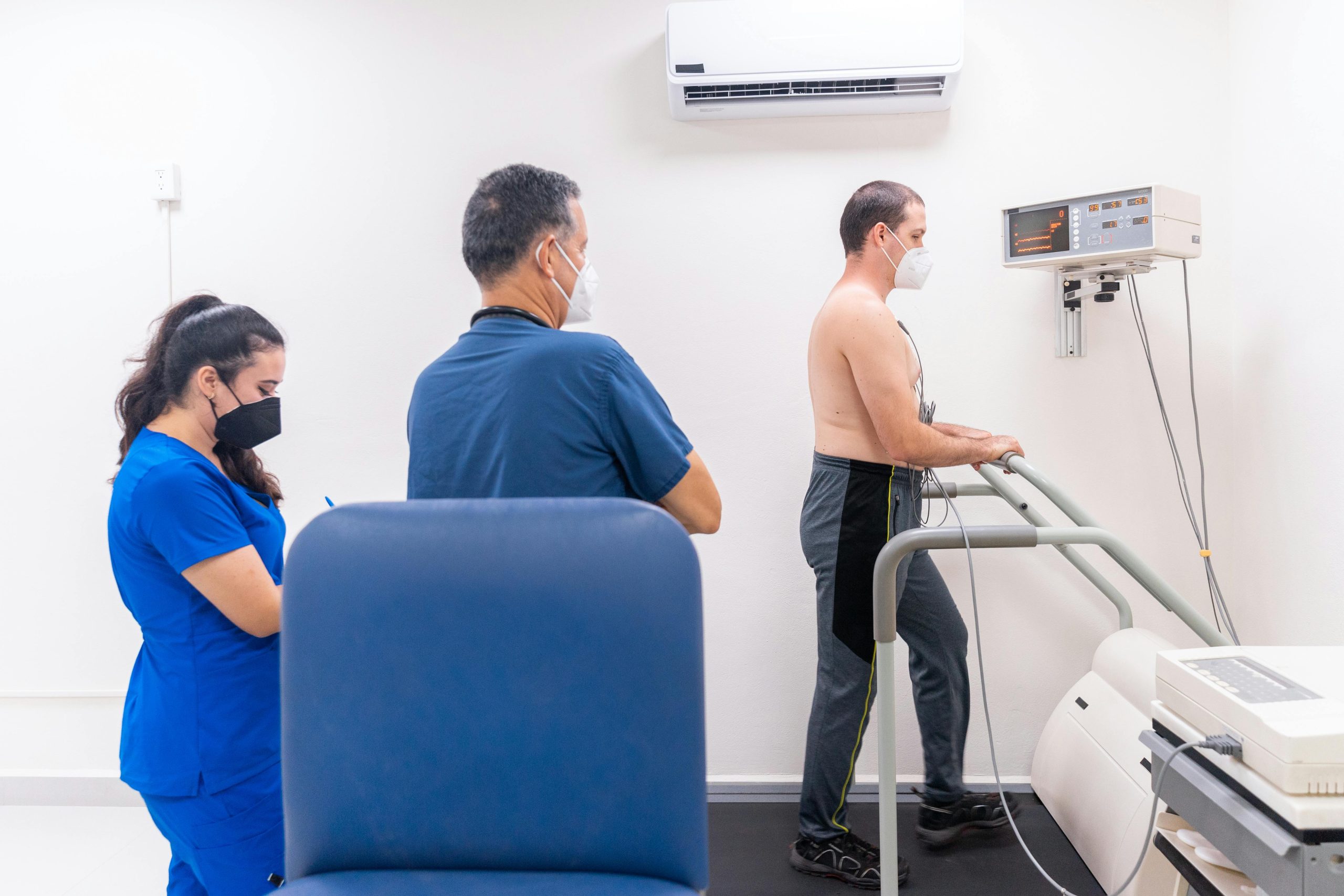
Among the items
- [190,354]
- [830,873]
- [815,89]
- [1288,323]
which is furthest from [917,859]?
[815,89]

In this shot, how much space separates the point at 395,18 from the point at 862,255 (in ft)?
5.26

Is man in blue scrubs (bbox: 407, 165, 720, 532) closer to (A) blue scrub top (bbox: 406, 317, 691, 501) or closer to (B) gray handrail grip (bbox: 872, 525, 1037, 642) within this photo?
(A) blue scrub top (bbox: 406, 317, 691, 501)

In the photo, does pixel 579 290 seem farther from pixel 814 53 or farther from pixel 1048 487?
pixel 814 53

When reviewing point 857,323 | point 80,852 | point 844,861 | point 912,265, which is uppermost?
point 912,265

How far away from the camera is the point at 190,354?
1.36m

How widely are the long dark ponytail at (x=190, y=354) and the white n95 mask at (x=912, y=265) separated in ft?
4.73

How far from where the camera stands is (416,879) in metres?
0.78

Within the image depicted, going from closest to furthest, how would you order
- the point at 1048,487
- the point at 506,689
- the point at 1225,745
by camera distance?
the point at 506,689 → the point at 1225,745 → the point at 1048,487

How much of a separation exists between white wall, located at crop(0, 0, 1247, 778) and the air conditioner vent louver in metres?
0.10

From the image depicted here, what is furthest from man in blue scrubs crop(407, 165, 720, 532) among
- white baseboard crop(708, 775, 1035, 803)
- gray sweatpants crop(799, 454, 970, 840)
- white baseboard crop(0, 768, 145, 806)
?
white baseboard crop(0, 768, 145, 806)

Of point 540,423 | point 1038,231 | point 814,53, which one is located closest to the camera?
point 540,423

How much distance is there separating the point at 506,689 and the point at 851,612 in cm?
124

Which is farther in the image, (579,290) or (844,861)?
Result: (844,861)

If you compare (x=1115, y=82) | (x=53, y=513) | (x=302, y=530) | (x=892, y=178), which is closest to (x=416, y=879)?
(x=302, y=530)
